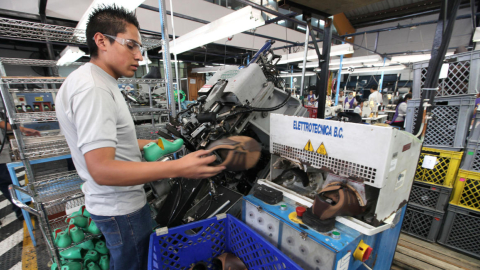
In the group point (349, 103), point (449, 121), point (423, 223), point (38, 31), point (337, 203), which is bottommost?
point (423, 223)

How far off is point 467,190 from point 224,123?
2384 mm

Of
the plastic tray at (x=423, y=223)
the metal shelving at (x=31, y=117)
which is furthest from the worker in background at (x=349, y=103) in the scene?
the metal shelving at (x=31, y=117)

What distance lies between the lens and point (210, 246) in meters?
1.26

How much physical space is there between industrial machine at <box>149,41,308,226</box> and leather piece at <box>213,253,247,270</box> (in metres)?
0.33

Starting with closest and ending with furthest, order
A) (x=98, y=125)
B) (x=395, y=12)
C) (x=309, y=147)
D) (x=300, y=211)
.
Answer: (x=98, y=125), (x=300, y=211), (x=309, y=147), (x=395, y=12)

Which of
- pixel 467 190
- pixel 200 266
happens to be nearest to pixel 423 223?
pixel 467 190

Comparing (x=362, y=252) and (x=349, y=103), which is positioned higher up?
(x=349, y=103)

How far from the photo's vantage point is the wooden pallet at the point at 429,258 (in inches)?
71.0

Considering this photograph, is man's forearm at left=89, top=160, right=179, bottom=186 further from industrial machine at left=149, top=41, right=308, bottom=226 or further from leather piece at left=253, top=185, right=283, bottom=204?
industrial machine at left=149, top=41, right=308, bottom=226

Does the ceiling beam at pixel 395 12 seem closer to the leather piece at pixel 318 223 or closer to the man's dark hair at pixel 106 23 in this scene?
the leather piece at pixel 318 223

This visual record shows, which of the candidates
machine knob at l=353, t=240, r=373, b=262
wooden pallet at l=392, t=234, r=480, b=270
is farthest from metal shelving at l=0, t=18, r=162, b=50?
wooden pallet at l=392, t=234, r=480, b=270

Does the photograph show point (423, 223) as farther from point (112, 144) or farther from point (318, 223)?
point (112, 144)

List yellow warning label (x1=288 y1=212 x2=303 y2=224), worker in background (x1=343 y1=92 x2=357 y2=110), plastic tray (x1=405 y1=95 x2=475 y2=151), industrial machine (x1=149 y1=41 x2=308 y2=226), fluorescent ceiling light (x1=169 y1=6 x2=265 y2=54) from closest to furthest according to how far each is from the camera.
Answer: yellow warning label (x1=288 y1=212 x2=303 y2=224) → industrial machine (x1=149 y1=41 x2=308 y2=226) → plastic tray (x1=405 y1=95 x2=475 y2=151) → fluorescent ceiling light (x1=169 y1=6 x2=265 y2=54) → worker in background (x1=343 y1=92 x2=357 y2=110)

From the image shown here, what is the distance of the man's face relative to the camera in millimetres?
863
